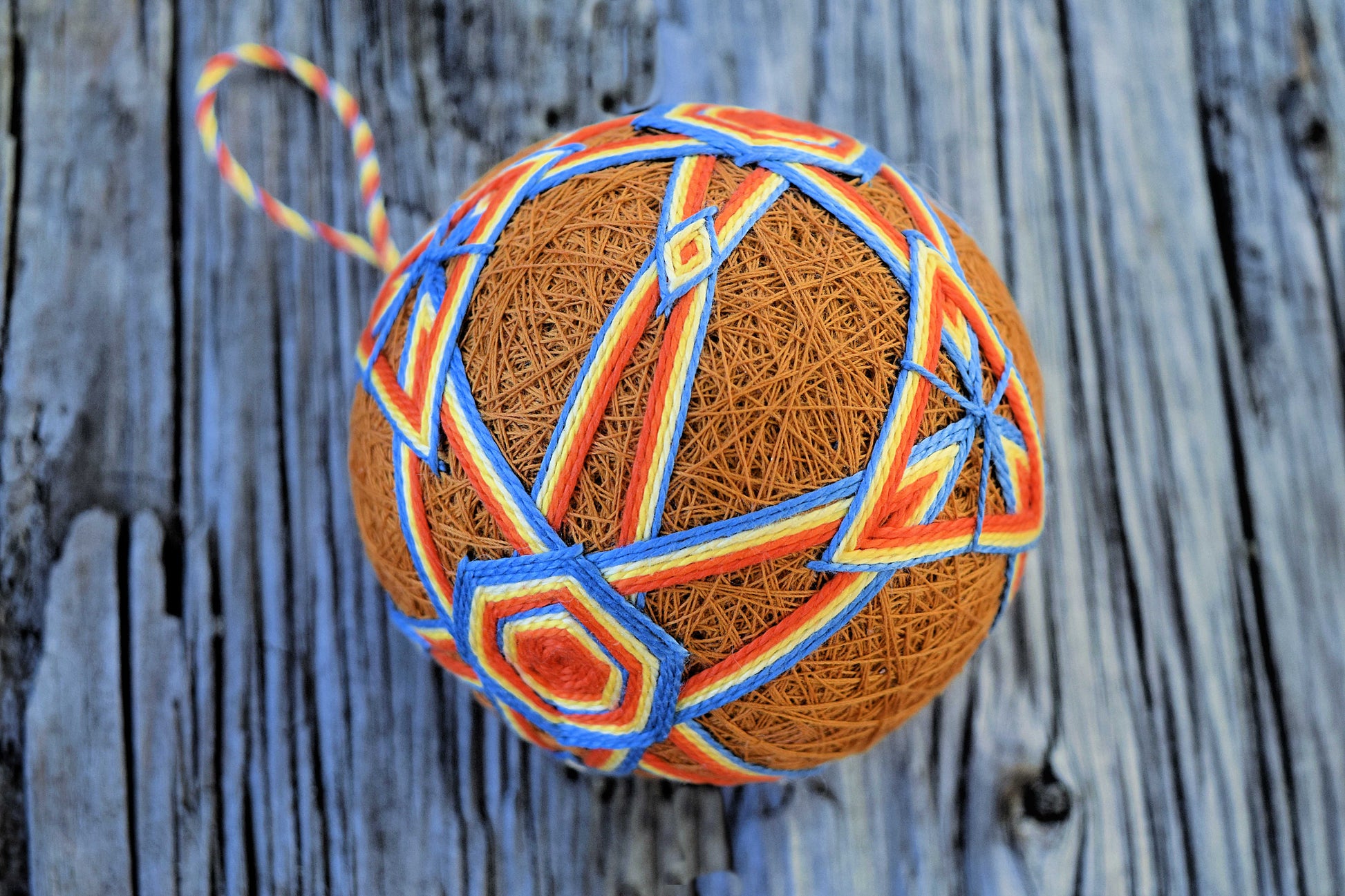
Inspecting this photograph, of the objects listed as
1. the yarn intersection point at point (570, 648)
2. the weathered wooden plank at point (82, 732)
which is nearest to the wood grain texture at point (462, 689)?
the weathered wooden plank at point (82, 732)

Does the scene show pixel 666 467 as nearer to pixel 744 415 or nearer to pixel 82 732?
pixel 744 415

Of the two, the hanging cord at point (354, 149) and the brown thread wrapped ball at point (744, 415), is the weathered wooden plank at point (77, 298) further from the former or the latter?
the brown thread wrapped ball at point (744, 415)

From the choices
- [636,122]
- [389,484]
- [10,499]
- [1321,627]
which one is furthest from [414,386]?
[1321,627]

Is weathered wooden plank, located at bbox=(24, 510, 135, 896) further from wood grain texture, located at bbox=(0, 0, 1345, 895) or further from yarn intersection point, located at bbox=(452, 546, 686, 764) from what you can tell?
→ yarn intersection point, located at bbox=(452, 546, 686, 764)

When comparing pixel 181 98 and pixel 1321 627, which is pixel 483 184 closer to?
pixel 181 98

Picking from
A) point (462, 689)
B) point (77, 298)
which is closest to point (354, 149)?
point (77, 298)

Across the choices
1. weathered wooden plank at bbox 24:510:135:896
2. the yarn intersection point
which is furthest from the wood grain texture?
the yarn intersection point
